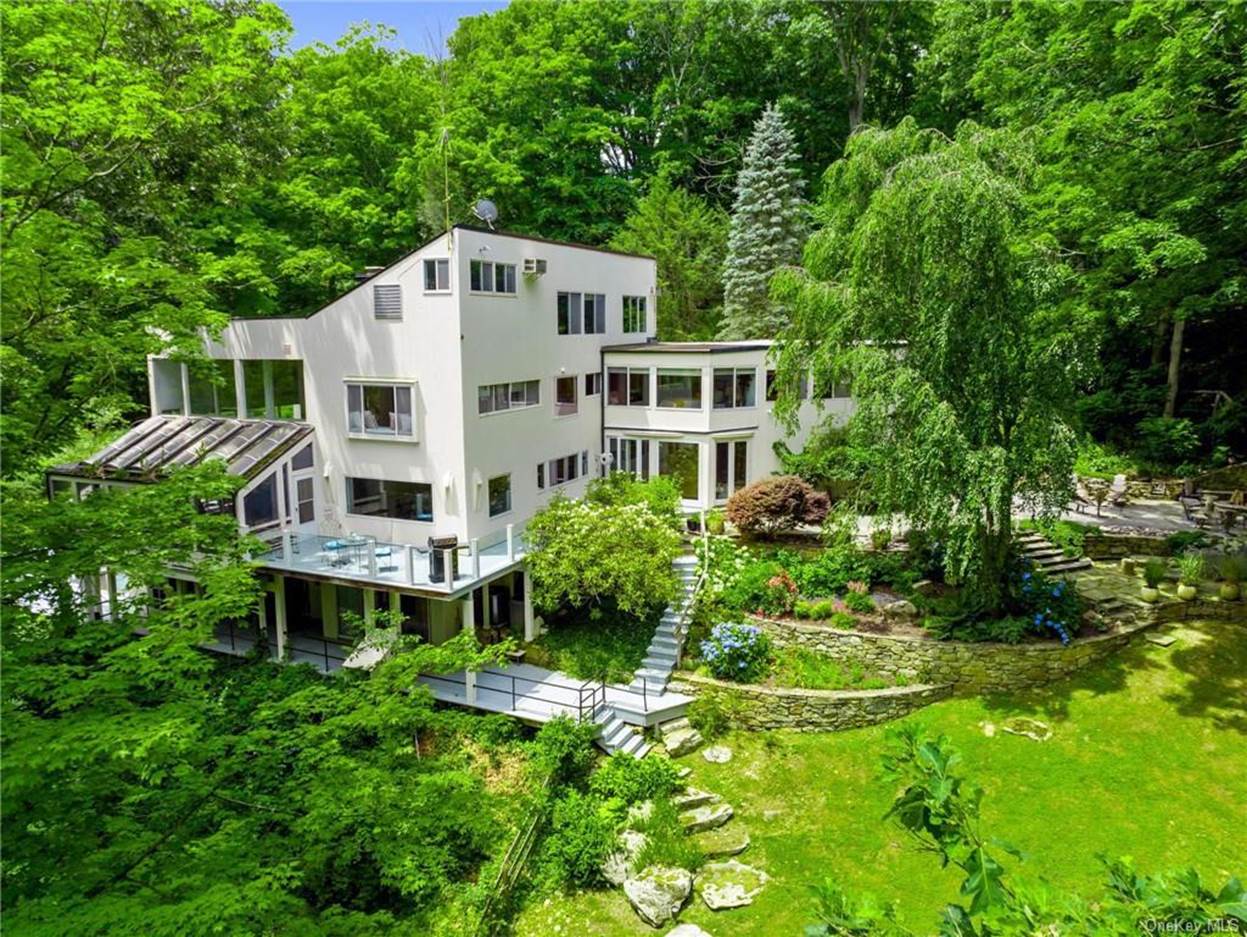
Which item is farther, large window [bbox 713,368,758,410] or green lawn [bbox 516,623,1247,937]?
large window [bbox 713,368,758,410]

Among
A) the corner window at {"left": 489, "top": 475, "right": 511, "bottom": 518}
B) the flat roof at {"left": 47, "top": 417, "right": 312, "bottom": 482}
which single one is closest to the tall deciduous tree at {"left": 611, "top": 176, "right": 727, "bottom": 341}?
the corner window at {"left": 489, "top": 475, "right": 511, "bottom": 518}

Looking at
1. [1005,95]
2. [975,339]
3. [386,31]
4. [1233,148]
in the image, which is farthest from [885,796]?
[386,31]

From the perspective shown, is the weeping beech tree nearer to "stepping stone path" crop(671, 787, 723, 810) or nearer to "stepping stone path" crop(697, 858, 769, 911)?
"stepping stone path" crop(671, 787, 723, 810)

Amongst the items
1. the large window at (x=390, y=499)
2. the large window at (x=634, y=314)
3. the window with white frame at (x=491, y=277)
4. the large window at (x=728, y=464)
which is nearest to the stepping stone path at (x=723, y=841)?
the large window at (x=390, y=499)

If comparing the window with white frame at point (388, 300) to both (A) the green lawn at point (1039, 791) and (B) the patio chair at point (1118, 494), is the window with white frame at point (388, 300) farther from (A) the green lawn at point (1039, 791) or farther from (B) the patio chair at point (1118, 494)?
(B) the patio chair at point (1118, 494)

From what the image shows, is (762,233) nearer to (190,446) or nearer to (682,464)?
(682,464)

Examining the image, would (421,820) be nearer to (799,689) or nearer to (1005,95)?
(799,689)
